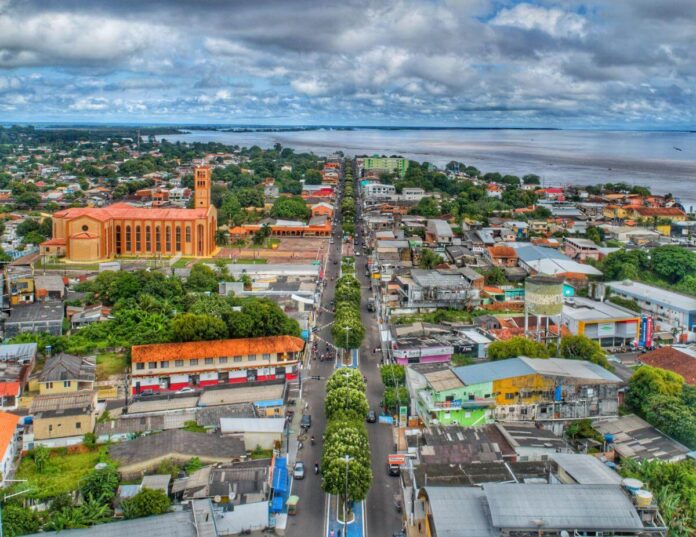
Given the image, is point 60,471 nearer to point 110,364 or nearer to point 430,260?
point 110,364

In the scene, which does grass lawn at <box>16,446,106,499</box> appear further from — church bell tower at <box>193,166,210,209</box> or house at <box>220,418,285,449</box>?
church bell tower at <box>193,166,210,209</box>

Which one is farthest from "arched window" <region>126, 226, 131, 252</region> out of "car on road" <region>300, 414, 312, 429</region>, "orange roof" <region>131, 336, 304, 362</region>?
"car on road" <region>300, 414, 312, 429</region>

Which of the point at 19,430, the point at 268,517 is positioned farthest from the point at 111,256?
the point at 268,517

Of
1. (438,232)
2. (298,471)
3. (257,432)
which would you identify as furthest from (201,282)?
(438,232)

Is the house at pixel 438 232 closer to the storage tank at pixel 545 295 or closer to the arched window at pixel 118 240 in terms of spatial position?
the storage tank at pixel 545 295

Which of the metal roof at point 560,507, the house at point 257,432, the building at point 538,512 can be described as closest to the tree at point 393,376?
the house at point 257,432

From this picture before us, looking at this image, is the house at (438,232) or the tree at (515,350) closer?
the tree at (515,350)

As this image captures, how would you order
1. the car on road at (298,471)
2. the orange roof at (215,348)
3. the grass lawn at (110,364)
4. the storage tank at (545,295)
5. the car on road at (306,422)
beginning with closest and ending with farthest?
the car on road at (298,471) → the car on road at (306,422) → the orange roof at (215,348) → the grass lawn at (110,364) → the storage tank at (545,295)
